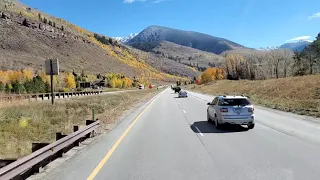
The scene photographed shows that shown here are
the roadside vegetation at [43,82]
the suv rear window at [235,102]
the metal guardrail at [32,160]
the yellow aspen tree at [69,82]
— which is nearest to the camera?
the metal guardrail at [32,160]

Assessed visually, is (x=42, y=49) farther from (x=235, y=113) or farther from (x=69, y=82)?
(x=235, y=113)

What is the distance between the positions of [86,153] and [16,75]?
101824 millimetres

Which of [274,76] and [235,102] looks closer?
[235,102]

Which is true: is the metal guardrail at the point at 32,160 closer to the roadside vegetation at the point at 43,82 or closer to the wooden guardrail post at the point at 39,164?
the wooden guardrail post at the point at 39,164

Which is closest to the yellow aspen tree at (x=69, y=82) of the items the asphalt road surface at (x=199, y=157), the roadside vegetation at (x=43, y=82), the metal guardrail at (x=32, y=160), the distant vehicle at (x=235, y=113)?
the roadside vegetation at (x=43, y=82)

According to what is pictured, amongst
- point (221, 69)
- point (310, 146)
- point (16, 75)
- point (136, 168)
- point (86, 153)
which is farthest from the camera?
point (221, 69)

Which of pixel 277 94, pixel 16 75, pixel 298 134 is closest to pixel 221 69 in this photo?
pixel 16 75

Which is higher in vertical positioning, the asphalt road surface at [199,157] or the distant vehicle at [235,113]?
the distant vehicle at [235,113]

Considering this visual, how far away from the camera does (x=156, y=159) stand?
9500 mm

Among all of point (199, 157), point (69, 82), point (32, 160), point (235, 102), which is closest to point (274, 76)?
point (69, 82)

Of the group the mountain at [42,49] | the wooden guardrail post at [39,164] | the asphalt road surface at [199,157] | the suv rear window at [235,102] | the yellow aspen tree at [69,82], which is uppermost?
the mountain at [42,49]

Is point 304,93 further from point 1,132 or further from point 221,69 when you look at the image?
point 221,69

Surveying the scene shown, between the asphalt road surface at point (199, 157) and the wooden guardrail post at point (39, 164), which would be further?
the wooden guardrail post at point (39, 164)

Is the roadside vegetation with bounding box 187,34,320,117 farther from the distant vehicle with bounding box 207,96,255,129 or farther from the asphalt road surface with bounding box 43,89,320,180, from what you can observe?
the asphalt road surface with bounding box 43,89,320,180
